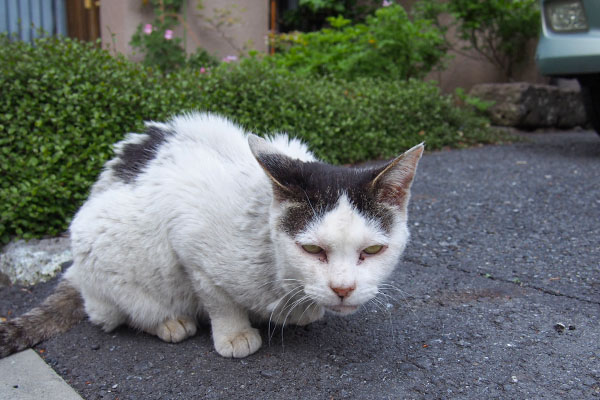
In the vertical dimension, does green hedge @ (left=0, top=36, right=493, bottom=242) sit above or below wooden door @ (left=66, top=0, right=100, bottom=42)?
below

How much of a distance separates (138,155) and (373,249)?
4.67 feet

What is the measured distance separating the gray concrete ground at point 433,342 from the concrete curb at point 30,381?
0.07 m

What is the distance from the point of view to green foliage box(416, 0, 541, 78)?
8.53 meters

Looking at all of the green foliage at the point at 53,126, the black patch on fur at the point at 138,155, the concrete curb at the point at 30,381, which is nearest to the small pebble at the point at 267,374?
the concrete curb at the point at 30,381

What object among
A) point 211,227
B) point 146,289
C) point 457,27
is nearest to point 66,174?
point 146,289

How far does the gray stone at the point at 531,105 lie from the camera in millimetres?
8414

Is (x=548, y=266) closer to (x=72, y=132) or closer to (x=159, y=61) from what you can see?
(x=72, y=132)

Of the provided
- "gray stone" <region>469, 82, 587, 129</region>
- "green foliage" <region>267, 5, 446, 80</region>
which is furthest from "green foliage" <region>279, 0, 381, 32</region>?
"gray stone" <region>469, 82, 587, 129</region>

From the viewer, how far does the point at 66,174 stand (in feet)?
13.2

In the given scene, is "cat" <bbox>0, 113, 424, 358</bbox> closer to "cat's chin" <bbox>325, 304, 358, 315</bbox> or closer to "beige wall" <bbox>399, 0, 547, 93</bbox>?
"cat's chin" <bbox>325, 304, 358, 315</bbox>

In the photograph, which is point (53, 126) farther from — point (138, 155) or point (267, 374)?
point (267, 374)

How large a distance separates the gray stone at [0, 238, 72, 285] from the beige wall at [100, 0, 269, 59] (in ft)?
11.8

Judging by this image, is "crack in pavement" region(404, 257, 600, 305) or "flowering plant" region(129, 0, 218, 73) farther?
"flowering plant" region(129, 0, 218, 73)

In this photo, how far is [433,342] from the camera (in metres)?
2.50
